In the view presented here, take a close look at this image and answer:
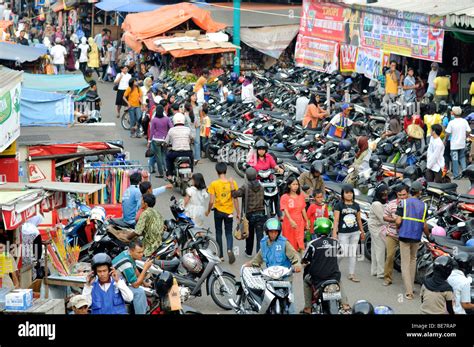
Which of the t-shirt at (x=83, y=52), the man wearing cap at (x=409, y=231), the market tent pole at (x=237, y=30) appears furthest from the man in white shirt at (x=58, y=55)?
the man wearing cap at (x=409, y=231)

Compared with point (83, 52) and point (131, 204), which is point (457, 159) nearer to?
point (131, 204)

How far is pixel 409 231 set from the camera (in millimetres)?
13109

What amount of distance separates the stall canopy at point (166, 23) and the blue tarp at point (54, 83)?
9546 mm

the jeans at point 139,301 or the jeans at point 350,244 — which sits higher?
the jeans at point 139,301

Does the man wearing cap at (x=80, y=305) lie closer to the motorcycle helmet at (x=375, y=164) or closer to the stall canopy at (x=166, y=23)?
the motorcycle helmet at (x=375, y=164)

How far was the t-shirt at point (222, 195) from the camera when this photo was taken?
47.8 ft

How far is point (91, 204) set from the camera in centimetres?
1630

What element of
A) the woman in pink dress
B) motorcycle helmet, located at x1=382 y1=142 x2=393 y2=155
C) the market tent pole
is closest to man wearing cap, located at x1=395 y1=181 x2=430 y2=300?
the woman in pink dress

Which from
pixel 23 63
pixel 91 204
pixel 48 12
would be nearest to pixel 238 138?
pixel 91 204

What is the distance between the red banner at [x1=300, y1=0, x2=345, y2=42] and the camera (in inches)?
1065

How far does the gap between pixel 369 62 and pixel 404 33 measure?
1.82 meters

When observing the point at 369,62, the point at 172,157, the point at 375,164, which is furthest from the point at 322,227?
the point at 369,62
